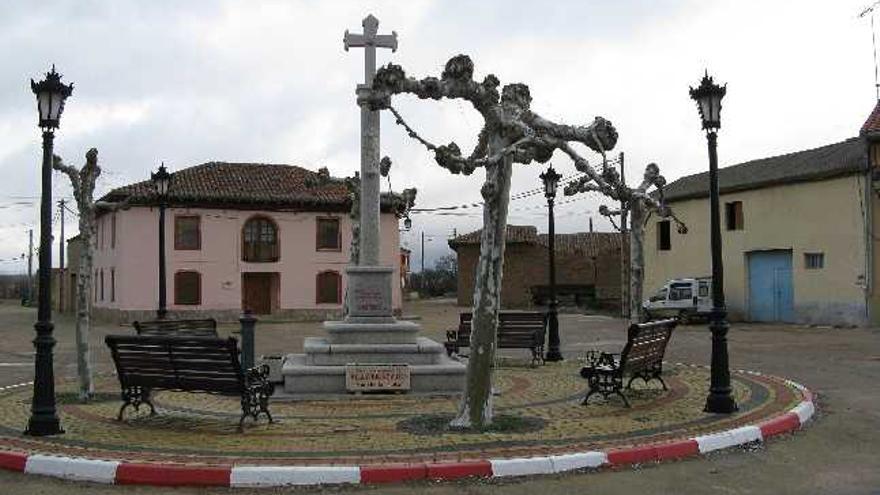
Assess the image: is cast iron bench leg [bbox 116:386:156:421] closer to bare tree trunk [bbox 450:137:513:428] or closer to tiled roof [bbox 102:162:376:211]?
bare tree trunk [bbox 450:137:513:428]

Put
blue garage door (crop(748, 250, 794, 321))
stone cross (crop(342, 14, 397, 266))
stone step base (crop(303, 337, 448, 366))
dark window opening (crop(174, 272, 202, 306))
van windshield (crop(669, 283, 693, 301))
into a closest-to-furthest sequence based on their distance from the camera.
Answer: stone step base (crop(303, 337, 448, 366)), stone cross (crop(342, 14, 397, 266)), blue garage door (crop(748, 250, 794, 321)), van windshield (crop(669, 283, 693, 301)), dark window opening (crop(174, 272, 202, 306))

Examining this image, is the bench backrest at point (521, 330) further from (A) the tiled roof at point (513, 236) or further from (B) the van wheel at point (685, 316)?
(A) the tiled roof at point (513, 236)

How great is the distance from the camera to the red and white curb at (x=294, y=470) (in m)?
6.45

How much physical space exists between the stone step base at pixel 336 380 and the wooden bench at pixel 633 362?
1768 millimetres

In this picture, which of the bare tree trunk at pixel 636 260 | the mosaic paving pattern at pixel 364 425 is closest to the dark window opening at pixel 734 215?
→ the bare tree trunk at pixel 636 260

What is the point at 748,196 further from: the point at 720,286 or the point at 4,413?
the point at 4,413

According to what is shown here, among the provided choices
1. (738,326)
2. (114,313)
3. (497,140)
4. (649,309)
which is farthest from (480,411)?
(114,313)

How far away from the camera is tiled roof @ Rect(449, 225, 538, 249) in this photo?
52469mm

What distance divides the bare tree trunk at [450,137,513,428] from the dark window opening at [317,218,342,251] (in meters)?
30.3

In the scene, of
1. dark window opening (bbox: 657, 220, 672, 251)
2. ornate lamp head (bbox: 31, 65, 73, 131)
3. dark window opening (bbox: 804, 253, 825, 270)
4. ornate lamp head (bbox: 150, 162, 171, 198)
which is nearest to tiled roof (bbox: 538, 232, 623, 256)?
dark window opening (bbox: 657, 220, 672, 251)

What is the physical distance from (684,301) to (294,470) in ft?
87.9

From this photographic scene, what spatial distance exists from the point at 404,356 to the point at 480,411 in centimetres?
363

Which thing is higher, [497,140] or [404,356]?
[497,140]

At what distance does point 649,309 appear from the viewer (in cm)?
3241
